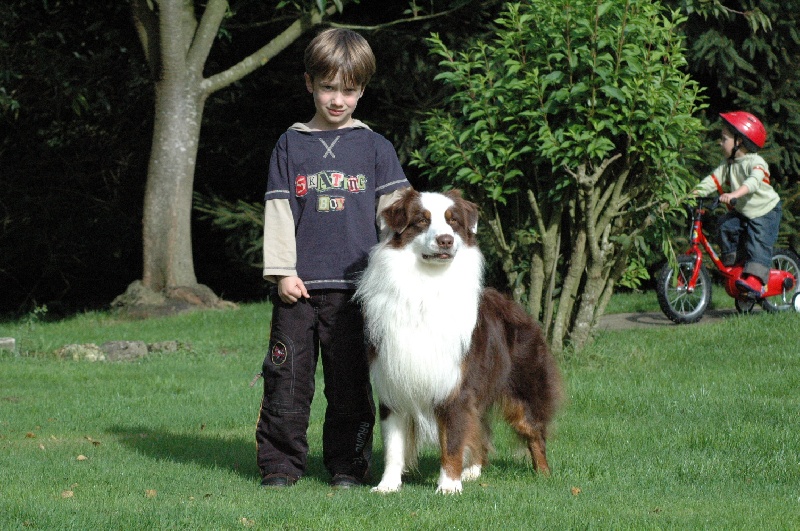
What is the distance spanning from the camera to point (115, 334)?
13164mm

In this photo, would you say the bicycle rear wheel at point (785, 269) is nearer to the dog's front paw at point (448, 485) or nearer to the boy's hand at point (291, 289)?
the dog's front paw at point (448, 485)

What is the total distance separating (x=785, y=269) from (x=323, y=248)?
8.19 m

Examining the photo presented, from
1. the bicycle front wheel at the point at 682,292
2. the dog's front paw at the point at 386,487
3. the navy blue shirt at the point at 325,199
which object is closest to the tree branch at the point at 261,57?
the bicycle front wheel at the point at 682,292

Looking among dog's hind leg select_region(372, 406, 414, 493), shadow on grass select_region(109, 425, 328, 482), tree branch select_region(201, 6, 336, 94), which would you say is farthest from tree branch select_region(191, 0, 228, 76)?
dog's hind leg select_region(372, 406, 414, 493)

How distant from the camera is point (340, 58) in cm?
564

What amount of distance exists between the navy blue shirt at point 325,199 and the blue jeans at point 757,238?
6.99 m

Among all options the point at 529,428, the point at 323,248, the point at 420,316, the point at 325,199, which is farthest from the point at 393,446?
the point at 325,199

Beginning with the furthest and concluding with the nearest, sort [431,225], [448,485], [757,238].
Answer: [757,238] < [448,485] < [431,225]

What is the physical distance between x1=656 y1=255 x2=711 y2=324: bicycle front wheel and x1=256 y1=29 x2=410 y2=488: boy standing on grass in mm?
6250

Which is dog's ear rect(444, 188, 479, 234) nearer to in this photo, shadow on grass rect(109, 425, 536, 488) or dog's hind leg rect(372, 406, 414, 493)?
dog's hind leg rect(372, 406, 414, 493)

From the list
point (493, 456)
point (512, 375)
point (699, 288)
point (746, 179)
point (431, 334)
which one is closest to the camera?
point (431, 334)

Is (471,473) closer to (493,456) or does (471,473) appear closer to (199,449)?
(493,456)

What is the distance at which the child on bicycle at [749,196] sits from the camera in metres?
11.3

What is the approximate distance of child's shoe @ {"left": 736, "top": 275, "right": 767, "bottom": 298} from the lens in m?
11.5
